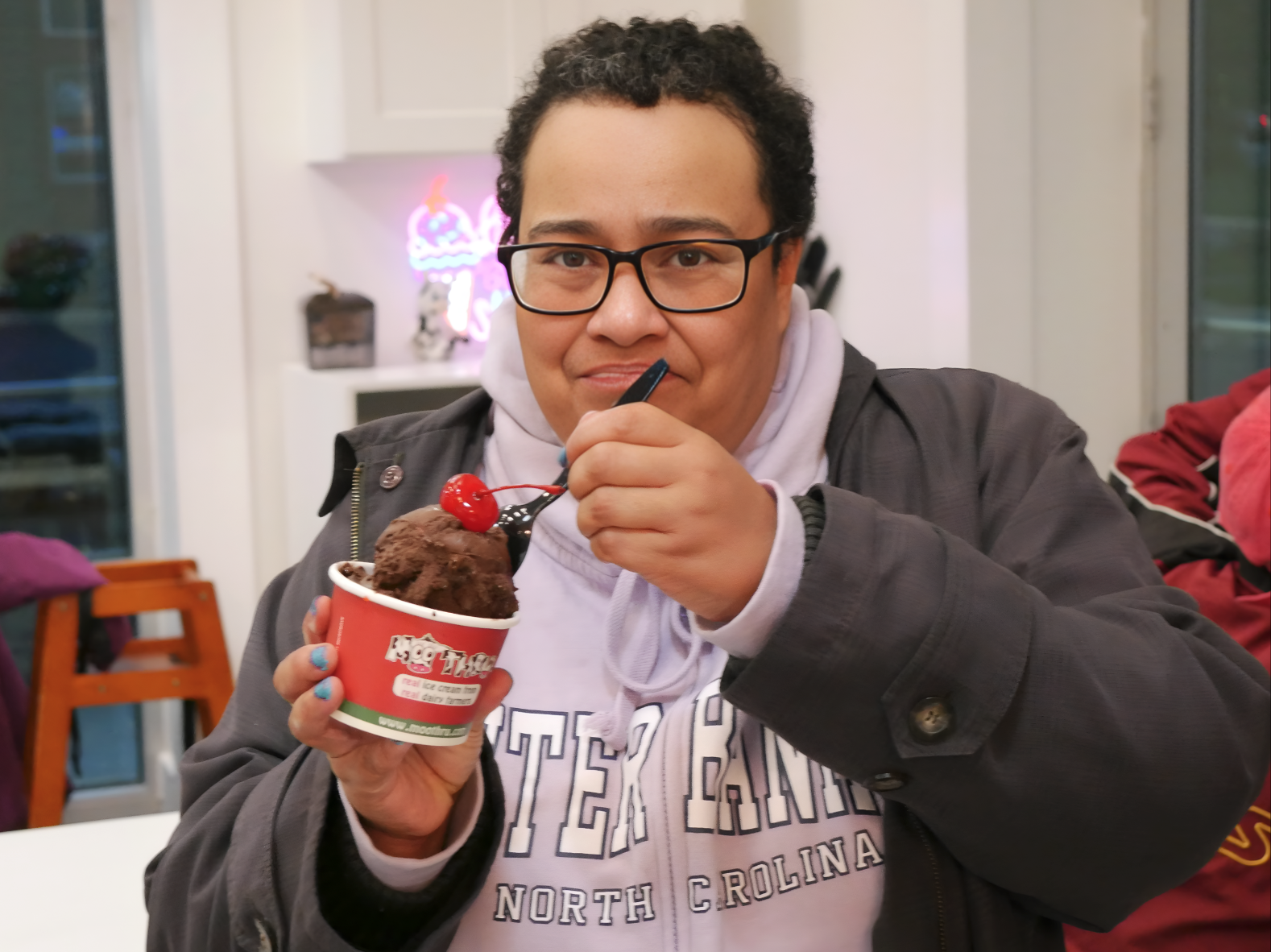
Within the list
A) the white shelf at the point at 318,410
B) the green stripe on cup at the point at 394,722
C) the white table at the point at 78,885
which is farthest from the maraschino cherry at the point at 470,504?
the white shelf at the point at 318,410

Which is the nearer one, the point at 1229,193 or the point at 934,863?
the point at 934,863

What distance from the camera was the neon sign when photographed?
3602 millimetres

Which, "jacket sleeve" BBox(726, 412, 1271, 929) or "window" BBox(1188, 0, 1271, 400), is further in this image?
"window" BBox(1188, 0, 1271, 400)

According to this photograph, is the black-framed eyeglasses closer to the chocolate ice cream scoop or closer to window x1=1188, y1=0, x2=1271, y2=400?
the chocolate ice cream scoop

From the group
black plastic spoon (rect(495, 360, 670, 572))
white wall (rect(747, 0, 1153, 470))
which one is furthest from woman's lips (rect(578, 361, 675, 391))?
white wall (rect(747, 0, 1153, 470))

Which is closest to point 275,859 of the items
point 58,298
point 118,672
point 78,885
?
point 78,885

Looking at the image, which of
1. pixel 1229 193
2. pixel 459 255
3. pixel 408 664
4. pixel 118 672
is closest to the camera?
pixel 408 664

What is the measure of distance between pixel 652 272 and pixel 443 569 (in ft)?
1.21

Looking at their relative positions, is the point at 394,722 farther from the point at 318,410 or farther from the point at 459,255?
the point at 459,255

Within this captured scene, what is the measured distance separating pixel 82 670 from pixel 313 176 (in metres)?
1.36

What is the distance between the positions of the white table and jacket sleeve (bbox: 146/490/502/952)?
12 centimetres

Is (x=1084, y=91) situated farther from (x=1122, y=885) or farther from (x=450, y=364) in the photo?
(x=1122, y=885)

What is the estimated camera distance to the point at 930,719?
3.03 feet

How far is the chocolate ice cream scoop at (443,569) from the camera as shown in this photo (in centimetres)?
89
